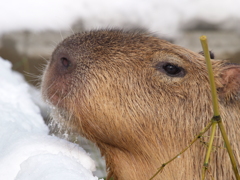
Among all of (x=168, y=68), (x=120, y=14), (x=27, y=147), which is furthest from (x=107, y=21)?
(x=27, y=147)

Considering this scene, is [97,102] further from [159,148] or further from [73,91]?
[159,148]

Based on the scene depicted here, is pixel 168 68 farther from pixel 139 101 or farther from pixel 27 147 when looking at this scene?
pixel 27 147

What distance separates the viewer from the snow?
210 inches

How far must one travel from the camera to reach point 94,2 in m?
5.73

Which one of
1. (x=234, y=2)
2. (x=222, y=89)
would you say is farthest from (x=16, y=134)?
(x=234, y=2)

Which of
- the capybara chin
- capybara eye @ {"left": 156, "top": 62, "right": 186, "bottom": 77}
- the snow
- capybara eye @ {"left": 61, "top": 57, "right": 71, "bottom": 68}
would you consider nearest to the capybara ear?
the capybara chin

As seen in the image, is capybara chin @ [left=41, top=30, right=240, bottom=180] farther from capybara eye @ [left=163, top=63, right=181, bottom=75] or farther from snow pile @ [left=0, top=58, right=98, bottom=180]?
snow pile @ [left=0, top=58, right=98, bottom=180]

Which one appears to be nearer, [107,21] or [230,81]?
[230,81]

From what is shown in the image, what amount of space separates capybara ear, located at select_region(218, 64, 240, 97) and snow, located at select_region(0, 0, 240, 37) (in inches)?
99.7

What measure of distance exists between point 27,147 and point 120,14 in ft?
12.5

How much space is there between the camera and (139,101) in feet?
8.36

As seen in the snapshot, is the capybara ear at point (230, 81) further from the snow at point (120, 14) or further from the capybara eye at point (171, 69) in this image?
the snow at point (120, 14)

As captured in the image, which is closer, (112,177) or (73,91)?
(73,91)

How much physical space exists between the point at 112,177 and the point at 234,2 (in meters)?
4.02
